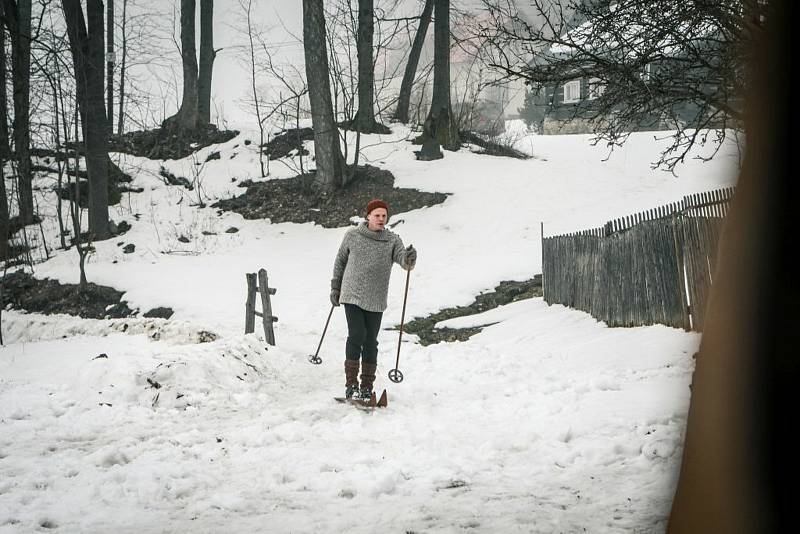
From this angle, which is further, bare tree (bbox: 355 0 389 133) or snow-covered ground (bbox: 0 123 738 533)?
bare tree (bbox: 355 0 389 133)

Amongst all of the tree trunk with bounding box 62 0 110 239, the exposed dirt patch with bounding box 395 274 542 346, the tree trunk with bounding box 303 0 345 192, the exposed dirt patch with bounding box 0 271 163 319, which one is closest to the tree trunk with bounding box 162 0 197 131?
the tree trunk with bounding box 62 0 110 239

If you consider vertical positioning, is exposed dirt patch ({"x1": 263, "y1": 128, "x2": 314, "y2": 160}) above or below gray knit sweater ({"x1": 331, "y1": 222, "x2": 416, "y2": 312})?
above

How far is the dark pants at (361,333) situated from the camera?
21.5ft

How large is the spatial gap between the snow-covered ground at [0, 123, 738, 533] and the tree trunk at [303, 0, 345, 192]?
21.9ft

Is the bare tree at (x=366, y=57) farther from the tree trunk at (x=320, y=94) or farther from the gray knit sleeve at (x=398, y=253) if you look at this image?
the gray knit sleeve at (x=398, y=253)

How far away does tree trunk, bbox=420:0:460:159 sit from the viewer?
68.8ft

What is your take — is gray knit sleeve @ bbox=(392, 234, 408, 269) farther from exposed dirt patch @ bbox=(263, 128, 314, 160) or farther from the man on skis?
exposed dirt patch @ bbox=(263, 128, 314, 160)

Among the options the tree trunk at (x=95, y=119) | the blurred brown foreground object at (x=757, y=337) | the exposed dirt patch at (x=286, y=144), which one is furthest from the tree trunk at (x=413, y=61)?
the blurred brown foreground object at (x=757, y=337)

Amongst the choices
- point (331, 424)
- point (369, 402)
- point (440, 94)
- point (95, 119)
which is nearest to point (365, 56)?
point (440, 94)

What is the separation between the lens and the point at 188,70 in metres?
24.0

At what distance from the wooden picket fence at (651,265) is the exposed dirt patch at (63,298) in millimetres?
9653

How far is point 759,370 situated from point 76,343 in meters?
11.1

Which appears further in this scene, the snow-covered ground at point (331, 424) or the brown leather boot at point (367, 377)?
the brown leather boot at point (367, 377)

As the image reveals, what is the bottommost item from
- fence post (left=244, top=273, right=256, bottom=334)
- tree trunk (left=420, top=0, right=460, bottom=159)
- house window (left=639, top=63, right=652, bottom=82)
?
fence post (left=244, top=273, right=256, bottom=334)
